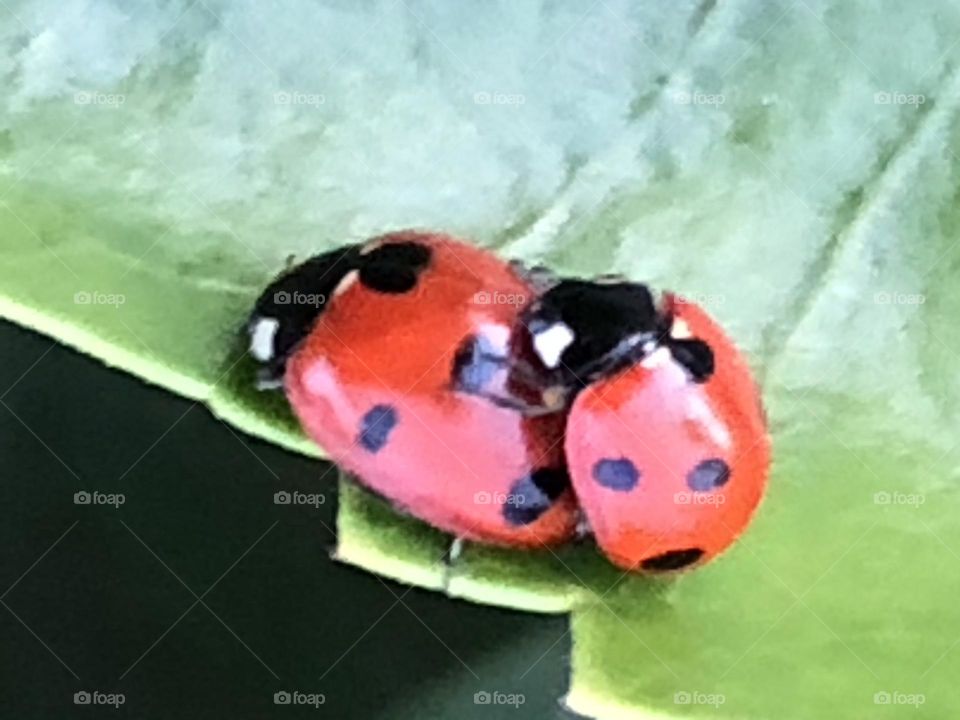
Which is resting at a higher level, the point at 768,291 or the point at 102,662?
the point at 768,291

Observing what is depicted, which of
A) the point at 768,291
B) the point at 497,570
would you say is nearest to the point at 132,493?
the point at 497,570

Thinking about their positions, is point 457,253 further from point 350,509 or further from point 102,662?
point 102,662
